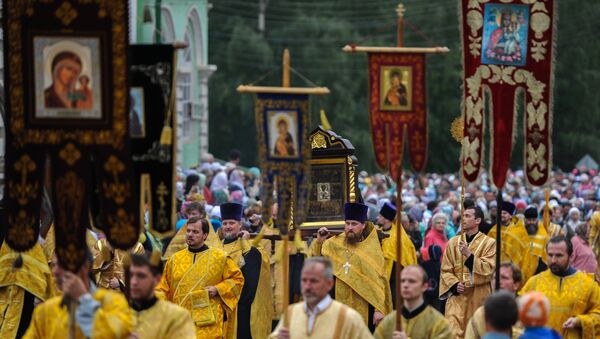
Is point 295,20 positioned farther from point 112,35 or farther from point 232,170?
point 112,35

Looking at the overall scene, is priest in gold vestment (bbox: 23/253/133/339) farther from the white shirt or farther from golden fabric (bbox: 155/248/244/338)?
golden fabric (bbox: 155/248/244/338)

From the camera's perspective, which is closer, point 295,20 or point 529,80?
point 529,80

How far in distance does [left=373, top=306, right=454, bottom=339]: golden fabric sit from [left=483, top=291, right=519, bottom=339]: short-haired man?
1.13m

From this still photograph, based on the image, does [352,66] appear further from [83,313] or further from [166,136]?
[83,313]

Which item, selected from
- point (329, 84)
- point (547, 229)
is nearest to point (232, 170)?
point (547, 229)

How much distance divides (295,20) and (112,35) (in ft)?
167

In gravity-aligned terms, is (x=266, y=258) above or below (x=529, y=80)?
below

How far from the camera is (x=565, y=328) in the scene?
13.2 metres

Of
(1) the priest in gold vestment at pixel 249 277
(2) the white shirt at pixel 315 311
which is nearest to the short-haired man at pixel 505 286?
(2) the white shirt at pixel 315 311

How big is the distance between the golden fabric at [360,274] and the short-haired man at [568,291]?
10.4 ft

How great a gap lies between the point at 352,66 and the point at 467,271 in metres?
42.0

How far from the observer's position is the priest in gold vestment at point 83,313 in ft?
32.6

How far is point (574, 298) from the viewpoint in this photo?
1317 cm

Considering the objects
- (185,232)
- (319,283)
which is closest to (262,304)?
(185,232)
